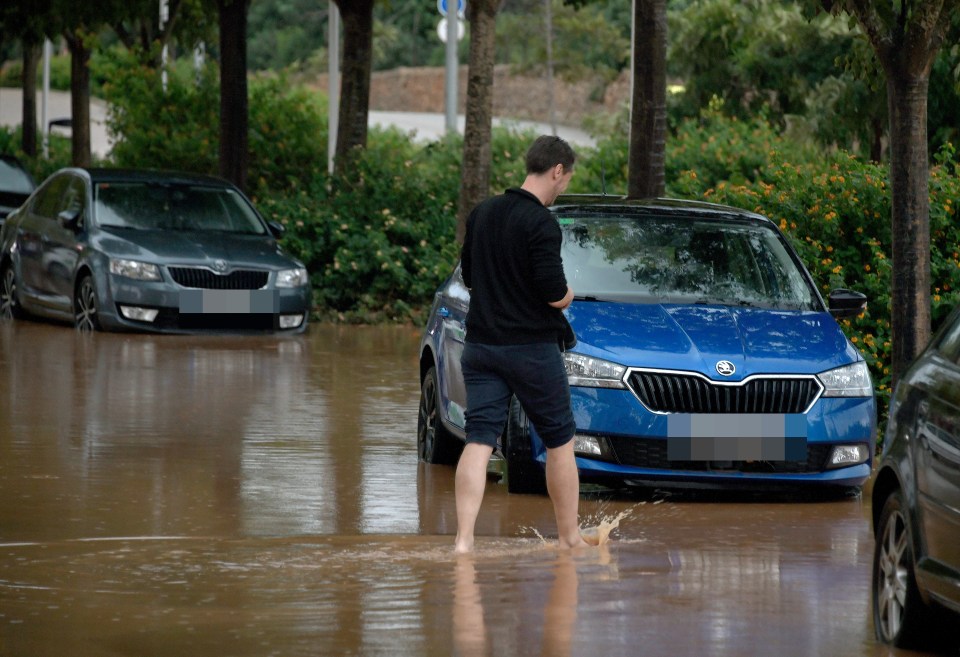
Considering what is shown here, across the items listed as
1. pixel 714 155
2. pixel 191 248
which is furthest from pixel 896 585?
pixel 714 155

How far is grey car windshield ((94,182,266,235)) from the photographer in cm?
1955

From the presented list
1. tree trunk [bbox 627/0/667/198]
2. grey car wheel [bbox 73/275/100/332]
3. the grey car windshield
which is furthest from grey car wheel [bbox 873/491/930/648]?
the grey car windshield

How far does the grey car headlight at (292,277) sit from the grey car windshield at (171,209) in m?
1.09

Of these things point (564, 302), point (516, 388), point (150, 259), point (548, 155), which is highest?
point (548, 155)

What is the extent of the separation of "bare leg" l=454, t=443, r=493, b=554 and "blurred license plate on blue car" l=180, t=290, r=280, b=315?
33.9ft

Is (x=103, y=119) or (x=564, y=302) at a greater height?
(x=103, y=119)

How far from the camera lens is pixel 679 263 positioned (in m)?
10.9

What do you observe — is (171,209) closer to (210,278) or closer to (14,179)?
(210,278)

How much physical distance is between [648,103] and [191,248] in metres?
4.49

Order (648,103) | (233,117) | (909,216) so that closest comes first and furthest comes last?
(909,216) < (648,103) < (233,117)

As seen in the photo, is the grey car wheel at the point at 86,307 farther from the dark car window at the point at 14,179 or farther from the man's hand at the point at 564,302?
the man's hand at the point at 564,302

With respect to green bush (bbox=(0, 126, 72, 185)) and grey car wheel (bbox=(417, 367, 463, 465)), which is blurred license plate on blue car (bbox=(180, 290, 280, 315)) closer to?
grey car wheel (bbox=(417, 367, 463, 465))

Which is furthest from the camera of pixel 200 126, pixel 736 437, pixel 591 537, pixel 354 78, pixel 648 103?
pixel 200 126

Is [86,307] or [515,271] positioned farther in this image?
[86,307]
